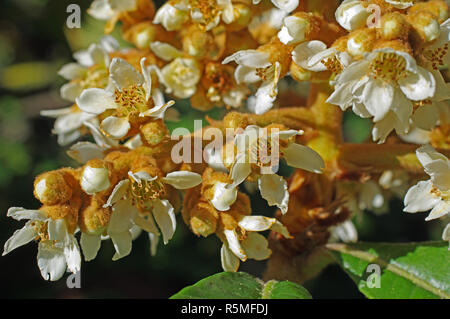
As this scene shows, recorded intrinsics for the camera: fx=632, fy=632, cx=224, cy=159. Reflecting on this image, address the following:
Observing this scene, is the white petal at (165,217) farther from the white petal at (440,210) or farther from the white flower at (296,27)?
the white petal at (440,210)

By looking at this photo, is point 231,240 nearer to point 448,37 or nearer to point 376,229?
point 448,37

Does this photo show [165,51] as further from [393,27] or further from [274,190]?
[393,27]

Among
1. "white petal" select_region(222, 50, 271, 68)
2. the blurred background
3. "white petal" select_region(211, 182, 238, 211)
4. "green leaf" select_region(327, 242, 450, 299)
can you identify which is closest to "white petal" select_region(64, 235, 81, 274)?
"white petal" select_region(211, 182, 238, 211)

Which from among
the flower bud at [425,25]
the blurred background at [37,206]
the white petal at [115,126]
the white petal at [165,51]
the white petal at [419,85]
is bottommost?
the blurred background at [37,206]

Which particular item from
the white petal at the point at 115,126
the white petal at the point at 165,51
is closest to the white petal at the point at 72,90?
the white petal at the point at 165,51

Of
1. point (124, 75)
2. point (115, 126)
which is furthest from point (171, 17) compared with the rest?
point (115, 126)
